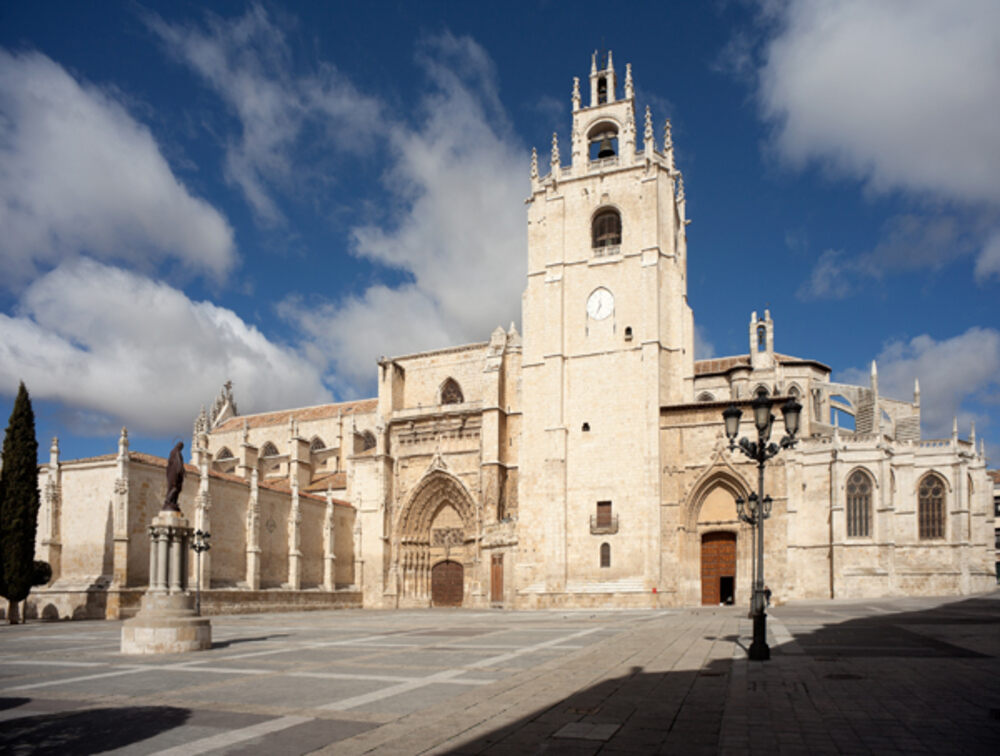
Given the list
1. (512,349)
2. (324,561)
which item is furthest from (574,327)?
(324,561)

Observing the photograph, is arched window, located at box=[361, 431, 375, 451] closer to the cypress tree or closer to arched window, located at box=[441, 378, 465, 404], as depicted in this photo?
arched window, located at box=[441, 378, 465, 404]

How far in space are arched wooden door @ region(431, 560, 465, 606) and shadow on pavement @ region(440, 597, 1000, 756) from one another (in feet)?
105

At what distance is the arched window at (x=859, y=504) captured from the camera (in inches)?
1442

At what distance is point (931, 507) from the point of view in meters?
38.1

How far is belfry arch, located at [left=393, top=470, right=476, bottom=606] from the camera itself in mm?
42375

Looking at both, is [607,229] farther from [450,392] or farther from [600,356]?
[450,392]

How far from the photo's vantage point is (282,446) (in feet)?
175

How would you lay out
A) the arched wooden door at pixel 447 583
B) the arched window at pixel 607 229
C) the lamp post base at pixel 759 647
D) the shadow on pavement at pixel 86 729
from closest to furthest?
1. the shadow on pavement at pixel 86 729
2. the lamp post base at pixel 759 647
3. the arched window at pixel 607 229
4. the arched wooden door at pixel 447 583

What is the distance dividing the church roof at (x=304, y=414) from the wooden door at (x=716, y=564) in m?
25.4

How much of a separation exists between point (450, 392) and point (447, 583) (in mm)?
11086

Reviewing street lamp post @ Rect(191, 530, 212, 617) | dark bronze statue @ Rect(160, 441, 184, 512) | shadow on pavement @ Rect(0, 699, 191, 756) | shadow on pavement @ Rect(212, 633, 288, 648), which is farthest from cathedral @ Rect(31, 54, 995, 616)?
shadow on pavement @ Rect(0, 699, 191, 756)

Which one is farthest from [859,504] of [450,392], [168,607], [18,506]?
[18,506]

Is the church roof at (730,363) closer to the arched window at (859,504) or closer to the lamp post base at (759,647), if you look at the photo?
the arched window at (859,504)

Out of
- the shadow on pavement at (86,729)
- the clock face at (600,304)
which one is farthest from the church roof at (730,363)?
the shadow on pavement at (86,729)
